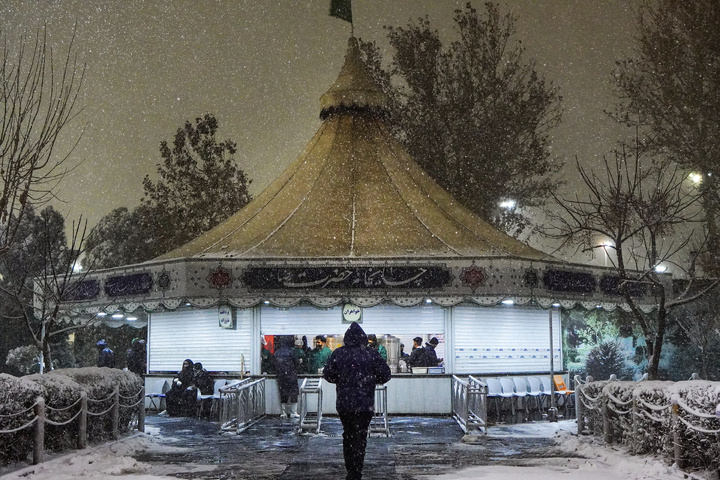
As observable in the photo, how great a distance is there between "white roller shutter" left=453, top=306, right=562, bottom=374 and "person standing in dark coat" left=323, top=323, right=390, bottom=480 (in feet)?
30.5

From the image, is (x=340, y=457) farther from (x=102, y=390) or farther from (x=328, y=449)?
(x=102, y=390)

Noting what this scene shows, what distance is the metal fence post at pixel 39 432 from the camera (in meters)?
10.7

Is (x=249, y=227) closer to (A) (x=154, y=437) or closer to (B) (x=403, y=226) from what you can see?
(B) (x=403, y=226)

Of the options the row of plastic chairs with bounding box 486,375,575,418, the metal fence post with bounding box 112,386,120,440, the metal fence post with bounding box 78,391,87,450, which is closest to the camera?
the metal fence post with bounding box 78,391,87,450

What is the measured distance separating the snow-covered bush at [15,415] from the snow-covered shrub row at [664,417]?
807 centimetres

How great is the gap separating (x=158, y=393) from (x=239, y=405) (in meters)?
5.43

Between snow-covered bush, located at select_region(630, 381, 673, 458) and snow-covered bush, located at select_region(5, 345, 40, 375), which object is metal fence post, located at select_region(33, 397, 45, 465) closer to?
snow-covered bush, located at select_region(630, 381, 673, 458)

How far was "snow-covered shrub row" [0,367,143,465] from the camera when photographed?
406 inches

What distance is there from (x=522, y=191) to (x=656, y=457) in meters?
22.6

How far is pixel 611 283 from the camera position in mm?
20109

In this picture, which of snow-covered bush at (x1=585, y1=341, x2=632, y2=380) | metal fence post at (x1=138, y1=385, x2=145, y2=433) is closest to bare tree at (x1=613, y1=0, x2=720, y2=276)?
snow-covered bush at (x1=585, y1=341, x2=632, y2=380)

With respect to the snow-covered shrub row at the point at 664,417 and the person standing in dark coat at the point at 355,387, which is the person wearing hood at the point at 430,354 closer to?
the snow-covered shrub row at the point at 664,417

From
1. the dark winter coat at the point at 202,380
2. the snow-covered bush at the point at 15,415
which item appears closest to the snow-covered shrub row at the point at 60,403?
the snow-covered bush at the point at 15,415

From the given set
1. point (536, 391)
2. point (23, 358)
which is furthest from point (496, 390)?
point (23, 358)
